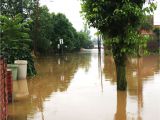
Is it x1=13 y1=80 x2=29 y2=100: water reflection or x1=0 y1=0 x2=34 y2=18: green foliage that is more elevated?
→ x1=0 y1=0 x2=34 y2=18: green foliage

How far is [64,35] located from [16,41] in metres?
34.5

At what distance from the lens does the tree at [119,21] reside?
12.8 meters

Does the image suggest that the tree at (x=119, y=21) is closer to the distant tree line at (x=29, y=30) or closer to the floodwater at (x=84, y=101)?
the floodwater at (x=84, y=101)

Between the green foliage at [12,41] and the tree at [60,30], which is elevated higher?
the tree at [60,30]

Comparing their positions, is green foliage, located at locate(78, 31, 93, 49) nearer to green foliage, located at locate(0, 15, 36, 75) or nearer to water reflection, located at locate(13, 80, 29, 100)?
green foliage, located at locate(0, 15, 36, 75)

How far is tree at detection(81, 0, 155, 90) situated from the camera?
1275cm

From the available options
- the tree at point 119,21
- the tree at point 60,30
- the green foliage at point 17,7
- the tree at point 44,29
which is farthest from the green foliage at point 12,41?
the tree at point 60,30

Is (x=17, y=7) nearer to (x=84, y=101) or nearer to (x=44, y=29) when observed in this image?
(x=44, y=29)

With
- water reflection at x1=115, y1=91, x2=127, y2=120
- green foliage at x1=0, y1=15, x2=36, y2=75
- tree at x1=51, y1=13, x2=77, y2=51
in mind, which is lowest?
water reflection at x1=115, y1=91, x2=127, y2=120

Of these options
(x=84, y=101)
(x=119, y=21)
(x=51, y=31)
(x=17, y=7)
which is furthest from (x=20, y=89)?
(x=51, y=31)

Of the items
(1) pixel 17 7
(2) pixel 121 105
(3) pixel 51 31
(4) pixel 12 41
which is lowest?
(2) pixel 121 105

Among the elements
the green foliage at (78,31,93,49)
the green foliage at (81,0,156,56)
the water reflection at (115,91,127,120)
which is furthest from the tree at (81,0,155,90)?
the green foliage at (78,31,93,49)

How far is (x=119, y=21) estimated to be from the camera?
42.7 feet

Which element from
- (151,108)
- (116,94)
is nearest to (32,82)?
(116,94)
